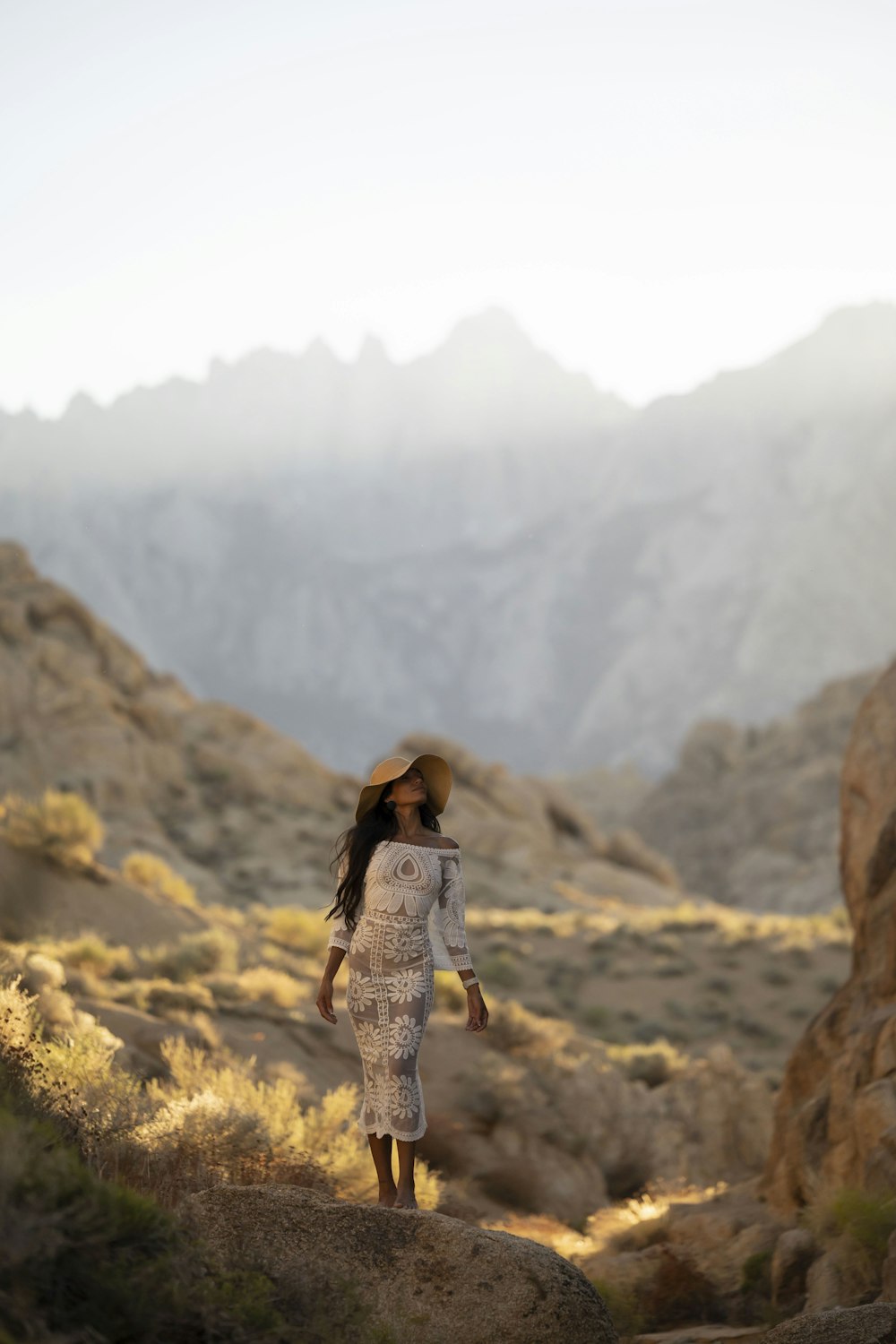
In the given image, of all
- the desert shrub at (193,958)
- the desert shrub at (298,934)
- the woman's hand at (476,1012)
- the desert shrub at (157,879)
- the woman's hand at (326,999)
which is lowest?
the woman's hand at (476,1012)

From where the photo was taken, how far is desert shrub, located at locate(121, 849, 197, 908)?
64.6 feet

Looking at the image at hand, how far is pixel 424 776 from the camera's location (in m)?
6.28

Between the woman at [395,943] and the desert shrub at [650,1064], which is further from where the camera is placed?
the desert shrub at [650,1064]

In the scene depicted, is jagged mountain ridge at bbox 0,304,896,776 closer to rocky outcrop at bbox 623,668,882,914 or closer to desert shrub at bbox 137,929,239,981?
rocky outcrop at bbox 623,668,882,914

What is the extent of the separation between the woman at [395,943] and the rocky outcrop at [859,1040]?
2342 millimetres

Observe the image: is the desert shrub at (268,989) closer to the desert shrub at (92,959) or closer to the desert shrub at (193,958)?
the desert shrub at (193,958)

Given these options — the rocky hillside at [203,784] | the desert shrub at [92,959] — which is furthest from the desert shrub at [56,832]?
the rocky hillside at [203,784]

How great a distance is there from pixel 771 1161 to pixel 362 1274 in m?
4.79

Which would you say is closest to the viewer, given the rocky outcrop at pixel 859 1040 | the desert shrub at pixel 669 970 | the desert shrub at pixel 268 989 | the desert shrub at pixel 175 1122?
the desert shrub at pixel 175 1122

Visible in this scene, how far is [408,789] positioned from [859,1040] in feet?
10.9

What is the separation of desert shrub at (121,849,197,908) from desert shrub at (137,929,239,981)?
4.60m

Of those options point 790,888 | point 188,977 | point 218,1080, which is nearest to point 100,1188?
point 218,1080

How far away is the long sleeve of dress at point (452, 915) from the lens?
6074mm

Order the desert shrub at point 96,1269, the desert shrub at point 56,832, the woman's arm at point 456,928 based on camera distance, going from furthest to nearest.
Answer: the desert shrub at point 56,832 < the woman's arm at point 456,928 < the desert shrub at point 96,1269
